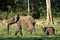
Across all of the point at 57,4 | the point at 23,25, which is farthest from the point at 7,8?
the point at 23,25

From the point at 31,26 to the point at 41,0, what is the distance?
25.9m

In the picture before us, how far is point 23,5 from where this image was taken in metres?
45.5

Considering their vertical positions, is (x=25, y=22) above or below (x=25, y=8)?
above

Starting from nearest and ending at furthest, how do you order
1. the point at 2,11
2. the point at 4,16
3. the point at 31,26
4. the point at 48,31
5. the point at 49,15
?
the point at 48,31, the point at 31,26, the point at 49,15, the point at 4,16, the point at 2,11

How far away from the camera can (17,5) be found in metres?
45.4

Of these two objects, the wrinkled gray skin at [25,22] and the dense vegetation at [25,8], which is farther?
the dense vegetation at [25,8]

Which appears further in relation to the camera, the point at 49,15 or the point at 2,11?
the point at 2,11

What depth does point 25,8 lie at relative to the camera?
44.9 metres

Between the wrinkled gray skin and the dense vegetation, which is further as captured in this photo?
the dense vegetation

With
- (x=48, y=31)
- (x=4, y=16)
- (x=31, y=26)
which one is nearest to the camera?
(x=48, y=31)

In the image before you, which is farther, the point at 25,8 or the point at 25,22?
the point at 25,8

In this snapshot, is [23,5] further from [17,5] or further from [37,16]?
[37,16]

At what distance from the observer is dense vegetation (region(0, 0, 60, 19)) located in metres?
42.4

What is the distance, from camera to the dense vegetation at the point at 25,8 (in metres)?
42.4
